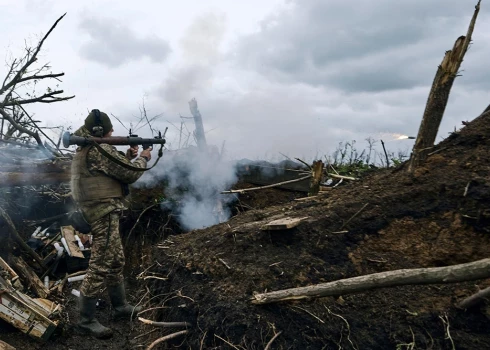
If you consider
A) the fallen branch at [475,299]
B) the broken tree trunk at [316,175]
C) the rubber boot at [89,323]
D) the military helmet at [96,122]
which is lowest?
the rubber boot at [89,323]

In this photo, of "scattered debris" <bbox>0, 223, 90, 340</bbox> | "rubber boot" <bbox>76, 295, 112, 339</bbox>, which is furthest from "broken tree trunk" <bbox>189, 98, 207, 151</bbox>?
"rubber boot" <bbox>76, 295, 112, 339</bbox>

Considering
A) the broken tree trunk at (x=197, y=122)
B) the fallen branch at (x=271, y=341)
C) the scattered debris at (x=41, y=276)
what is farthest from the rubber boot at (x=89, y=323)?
the broken tree trunk at (x=197, y=122)

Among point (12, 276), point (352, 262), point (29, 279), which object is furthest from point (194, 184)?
point (352, 262)

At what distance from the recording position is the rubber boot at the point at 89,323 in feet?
16.9

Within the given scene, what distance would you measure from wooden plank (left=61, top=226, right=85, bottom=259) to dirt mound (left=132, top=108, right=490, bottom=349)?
3.52 metres

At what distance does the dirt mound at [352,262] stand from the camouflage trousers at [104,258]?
993mm

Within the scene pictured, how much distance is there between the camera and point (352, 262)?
347cm

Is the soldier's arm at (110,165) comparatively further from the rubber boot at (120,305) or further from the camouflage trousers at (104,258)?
the rubber boot at (120,305)

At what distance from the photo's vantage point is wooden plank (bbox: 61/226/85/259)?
751cm

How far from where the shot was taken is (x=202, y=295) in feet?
→ 11.4

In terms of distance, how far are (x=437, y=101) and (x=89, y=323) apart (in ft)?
15.2

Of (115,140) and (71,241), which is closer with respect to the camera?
(115,140)

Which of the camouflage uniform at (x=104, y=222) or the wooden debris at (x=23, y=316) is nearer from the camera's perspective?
the wooden debris at (x=23, y=316)

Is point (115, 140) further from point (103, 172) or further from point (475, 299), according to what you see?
point (475, 299)
